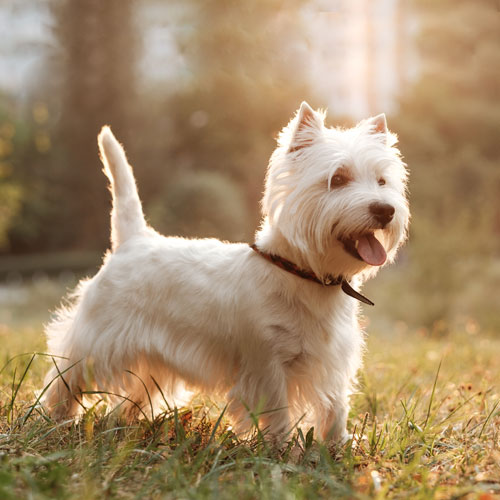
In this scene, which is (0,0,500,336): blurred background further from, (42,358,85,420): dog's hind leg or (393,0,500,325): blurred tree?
(42,358,85,420): dog's hind leg

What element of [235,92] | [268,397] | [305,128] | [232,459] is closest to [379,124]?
[305,128]

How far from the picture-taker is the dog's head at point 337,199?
2461 mm

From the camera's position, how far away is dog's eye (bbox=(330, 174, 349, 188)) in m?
2.57

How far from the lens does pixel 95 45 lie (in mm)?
15828

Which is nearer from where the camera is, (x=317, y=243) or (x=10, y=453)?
(x=10, y=453)

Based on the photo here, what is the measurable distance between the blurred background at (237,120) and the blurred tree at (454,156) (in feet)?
0.14

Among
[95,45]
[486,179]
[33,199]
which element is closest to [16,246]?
[33,199]

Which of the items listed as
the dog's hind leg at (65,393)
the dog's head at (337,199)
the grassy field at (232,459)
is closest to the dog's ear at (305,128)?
the dog's head at (337,199)

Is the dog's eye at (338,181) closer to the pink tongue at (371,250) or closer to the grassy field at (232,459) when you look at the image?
the pink tongue at (371,250)

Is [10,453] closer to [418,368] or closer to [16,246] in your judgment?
[418,368]

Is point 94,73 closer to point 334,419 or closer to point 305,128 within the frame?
point 305,128

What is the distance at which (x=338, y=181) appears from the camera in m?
2.57

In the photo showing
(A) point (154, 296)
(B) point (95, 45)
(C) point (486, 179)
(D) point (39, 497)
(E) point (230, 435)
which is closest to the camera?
(D) point (39, 497)

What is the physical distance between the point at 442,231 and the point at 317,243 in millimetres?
8929
